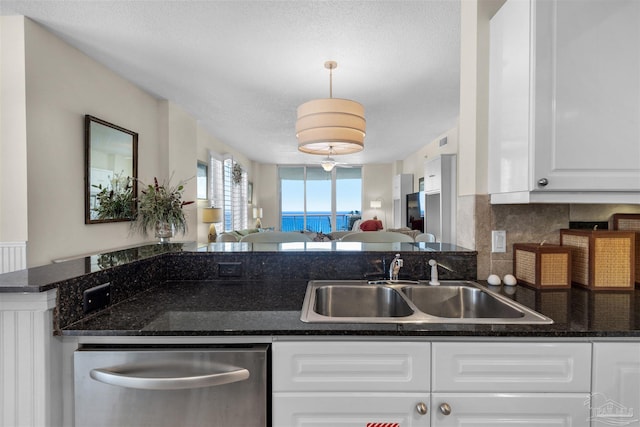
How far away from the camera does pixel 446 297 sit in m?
1.40

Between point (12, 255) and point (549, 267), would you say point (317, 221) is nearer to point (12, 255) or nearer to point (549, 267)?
point (12, 255)

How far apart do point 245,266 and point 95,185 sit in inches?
83.0

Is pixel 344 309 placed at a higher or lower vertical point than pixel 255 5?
lower

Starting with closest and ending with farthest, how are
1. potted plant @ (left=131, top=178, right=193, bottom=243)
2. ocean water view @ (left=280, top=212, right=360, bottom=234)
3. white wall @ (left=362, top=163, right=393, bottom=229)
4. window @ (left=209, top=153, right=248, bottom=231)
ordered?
1. potted plant @ (left=131, top=178, right=193, bottom=243)
2. window @ (left=209, top=153, right=248, bottom=231)
3. white wall @ (left=362, top=163, right=393, bottom=229)
4. ocean water view @ (left=280, top=212, right=360, bottom=234)

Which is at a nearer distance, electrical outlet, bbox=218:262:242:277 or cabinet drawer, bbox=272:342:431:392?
cabinet drawer, bbox=272:342:431:392

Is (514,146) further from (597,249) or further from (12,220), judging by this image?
(12,220)

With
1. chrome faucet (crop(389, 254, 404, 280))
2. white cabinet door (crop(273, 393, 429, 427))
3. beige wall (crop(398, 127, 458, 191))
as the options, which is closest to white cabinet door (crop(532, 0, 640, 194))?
chrome faucet (crop(389, 254, 404, 280))

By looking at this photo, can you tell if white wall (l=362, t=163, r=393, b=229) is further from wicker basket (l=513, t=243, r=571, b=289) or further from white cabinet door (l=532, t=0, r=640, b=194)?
white cabinet door (l=532, t=0, r=640, b=194)

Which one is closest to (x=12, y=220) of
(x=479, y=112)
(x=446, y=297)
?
(x=446, y=297)

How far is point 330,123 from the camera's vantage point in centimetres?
256

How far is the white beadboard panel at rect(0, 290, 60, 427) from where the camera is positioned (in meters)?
0.87

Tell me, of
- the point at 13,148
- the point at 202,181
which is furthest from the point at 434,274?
the point at 202,181

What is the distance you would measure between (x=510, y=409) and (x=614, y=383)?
0.32 m

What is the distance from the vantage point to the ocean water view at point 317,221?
8.98 meters
